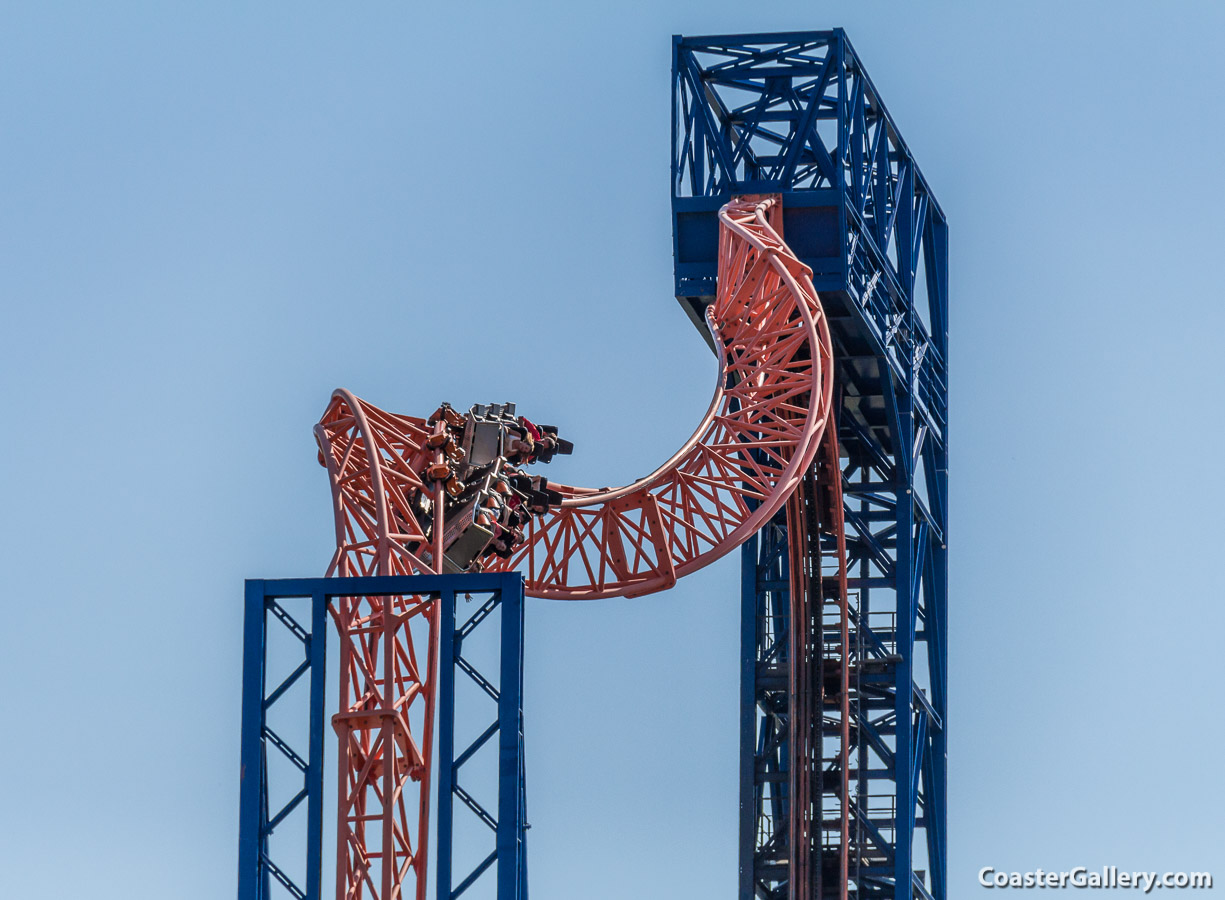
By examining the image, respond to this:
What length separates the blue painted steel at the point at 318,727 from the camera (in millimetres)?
54219

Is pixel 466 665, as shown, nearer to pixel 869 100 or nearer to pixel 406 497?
pixel 406 497

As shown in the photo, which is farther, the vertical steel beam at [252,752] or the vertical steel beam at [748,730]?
the vertical steel beam at [748,730]

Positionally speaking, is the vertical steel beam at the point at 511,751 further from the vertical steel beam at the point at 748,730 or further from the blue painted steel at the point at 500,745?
the vertical steel beam at the point at 748,730

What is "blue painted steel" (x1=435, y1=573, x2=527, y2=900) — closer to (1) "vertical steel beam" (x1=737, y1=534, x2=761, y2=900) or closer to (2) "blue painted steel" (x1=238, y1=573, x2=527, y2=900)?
A: (2) "blue painted steel" (x1=238, y1=573, x2=527, y2=900)

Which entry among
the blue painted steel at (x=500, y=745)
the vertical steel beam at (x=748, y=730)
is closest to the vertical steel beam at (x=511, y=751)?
the blue painted steel at (x=500, y=745)

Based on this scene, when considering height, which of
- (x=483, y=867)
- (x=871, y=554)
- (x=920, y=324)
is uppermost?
(x=920, y=324)

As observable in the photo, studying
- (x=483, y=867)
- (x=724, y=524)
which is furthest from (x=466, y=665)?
(x=724, y=524)

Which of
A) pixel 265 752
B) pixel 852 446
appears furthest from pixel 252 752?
pixel 852 446

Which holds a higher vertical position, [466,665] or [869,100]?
[869,100]

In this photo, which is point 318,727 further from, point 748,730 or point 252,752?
point 748,730

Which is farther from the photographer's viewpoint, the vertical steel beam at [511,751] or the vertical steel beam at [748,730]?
the vertical steel beam at [748,730]

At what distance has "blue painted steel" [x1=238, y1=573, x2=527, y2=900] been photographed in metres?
54.2

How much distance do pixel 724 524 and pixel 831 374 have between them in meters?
3.44

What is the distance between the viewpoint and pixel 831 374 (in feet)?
220
